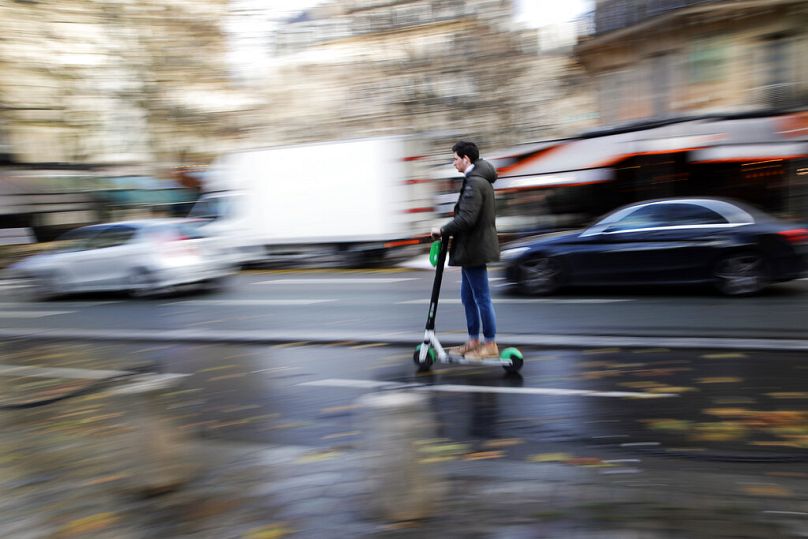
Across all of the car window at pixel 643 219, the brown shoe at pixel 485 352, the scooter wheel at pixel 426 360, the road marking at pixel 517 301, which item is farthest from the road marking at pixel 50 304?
the brown shoe at pixel 485 352

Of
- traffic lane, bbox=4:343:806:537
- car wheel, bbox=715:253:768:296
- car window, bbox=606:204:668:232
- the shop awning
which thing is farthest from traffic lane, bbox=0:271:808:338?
the shop awning

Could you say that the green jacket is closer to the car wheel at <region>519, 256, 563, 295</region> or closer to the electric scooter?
the electric scooter

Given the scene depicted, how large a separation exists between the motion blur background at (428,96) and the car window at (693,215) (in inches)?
234

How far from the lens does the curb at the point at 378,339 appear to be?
6.81m

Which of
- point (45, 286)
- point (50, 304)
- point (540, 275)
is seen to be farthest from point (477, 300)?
point (45, 286)

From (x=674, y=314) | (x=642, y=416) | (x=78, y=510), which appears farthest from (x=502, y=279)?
(x=78, y=510)

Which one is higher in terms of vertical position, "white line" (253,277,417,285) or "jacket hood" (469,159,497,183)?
→ "jacket hood" (469,159,497,183)

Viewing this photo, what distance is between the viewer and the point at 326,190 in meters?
17.6

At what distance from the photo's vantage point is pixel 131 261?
12969 mm

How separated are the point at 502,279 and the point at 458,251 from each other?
215 inches

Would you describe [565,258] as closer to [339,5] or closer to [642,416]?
[642,416]

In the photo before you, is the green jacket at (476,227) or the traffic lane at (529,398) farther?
the green jacket at (476,227)

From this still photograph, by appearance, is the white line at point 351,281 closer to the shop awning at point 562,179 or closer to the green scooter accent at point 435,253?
the shop awning at point 562,179

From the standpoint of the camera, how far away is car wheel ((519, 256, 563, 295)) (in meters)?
10.8
